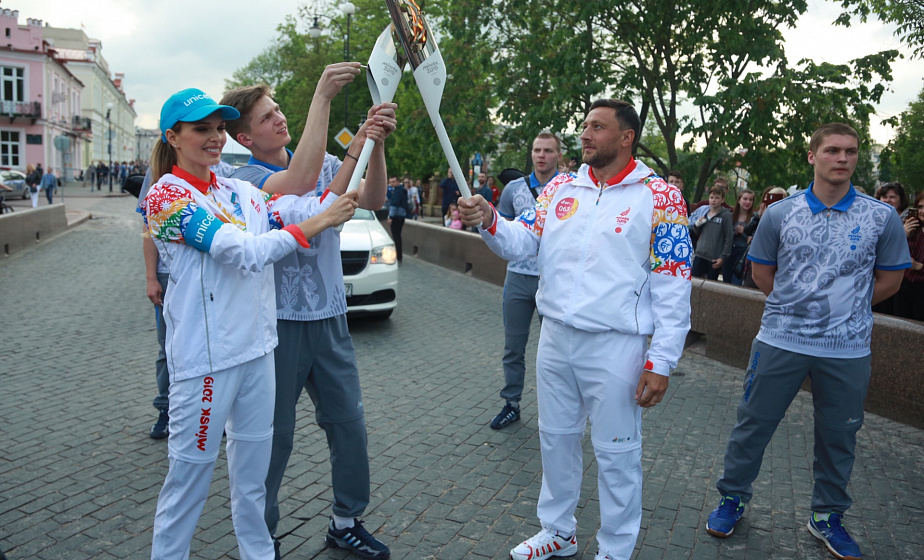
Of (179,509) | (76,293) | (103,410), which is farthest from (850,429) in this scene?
(76,293)

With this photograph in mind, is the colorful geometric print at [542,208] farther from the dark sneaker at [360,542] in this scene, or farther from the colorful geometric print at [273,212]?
the dark sneaker at [360,542]

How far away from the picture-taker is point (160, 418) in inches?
198

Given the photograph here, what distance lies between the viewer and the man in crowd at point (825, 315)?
364 cm

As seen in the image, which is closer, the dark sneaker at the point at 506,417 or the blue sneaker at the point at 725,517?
the blue sneaker at the point at 725,517

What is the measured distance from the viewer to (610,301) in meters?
3.14

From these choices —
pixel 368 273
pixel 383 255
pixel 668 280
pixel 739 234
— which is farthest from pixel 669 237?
pixel 739 234

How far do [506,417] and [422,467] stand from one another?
40.1 inches

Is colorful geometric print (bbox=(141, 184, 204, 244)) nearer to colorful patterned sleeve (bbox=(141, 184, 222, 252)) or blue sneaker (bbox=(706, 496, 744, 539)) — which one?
colorful patterned sleeve (bbox=(141, 184, 222, 252))

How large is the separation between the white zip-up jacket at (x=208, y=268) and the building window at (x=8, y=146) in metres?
62.9

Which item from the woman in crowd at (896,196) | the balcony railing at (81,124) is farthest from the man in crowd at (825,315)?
the balcony railing at (81,124)

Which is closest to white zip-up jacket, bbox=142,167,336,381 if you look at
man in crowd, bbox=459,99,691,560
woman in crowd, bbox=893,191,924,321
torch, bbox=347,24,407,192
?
torch, bbox=347,24,407,192

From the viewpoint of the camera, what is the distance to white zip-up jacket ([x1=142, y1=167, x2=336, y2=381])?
2.58m

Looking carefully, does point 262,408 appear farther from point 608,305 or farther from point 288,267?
point 608,305

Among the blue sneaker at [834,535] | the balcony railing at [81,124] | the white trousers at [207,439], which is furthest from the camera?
the balcony railing at [81,124]
